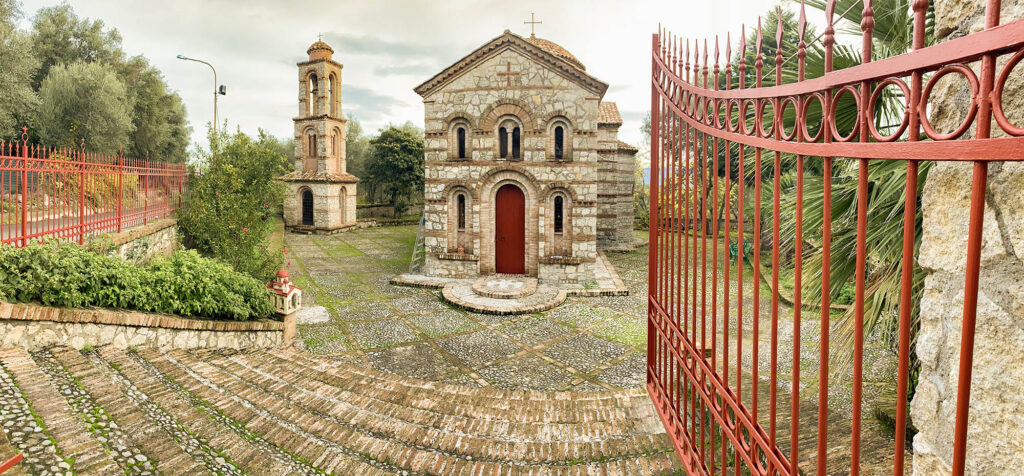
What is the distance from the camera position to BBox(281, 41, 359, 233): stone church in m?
25.5

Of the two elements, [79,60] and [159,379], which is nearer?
[159,379]

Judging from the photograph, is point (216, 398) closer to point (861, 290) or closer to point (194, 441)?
point (194, 441)

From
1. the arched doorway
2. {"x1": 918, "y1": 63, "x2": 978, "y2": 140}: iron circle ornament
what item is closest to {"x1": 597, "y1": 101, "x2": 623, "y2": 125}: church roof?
the arched doorway

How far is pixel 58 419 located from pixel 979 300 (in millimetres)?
5531

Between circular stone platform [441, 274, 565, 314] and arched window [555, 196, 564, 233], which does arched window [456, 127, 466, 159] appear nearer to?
arched window [555, 196, 564, 233]

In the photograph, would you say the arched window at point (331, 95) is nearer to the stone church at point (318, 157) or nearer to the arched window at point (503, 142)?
the stone church at point (318, 157)

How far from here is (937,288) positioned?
1519 mm

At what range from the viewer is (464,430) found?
15.6 ft

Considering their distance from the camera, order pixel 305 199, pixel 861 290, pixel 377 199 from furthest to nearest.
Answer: pixel 377 199
pixel 305 199
pixel 861 290

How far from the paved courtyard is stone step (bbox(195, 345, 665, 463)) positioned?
212cm

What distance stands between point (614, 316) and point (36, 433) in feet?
29.9

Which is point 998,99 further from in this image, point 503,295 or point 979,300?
point 503,295

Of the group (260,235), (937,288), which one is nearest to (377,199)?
(260,235)

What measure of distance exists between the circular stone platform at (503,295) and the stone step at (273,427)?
6229mm
